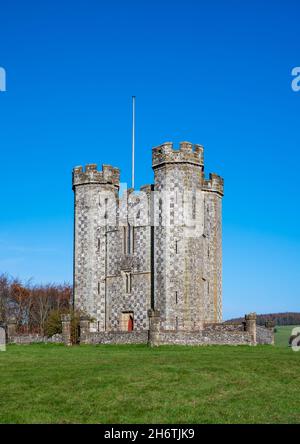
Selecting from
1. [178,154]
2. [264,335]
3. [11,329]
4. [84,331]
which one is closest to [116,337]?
[84,331]

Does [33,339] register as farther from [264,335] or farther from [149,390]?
[149,390]

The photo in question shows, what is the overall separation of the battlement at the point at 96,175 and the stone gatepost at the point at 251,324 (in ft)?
48.6

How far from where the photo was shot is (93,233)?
155 ft

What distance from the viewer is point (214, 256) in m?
45.8

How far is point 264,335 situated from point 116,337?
8.93 meters

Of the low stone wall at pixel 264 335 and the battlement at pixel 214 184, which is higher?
the battlement at pixel 214 184

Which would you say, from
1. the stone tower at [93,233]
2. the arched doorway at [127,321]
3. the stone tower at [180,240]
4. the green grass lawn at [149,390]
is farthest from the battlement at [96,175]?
the green grass lawn at [149,390]

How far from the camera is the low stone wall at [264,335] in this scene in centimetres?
4019

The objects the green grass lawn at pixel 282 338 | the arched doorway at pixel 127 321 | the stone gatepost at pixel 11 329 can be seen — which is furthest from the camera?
the arched doorway at pixel 127 321

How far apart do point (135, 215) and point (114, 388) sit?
2731 centimetres

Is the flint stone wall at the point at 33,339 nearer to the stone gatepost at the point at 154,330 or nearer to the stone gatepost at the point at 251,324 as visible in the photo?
the stone gatepost at the point at 154,330
